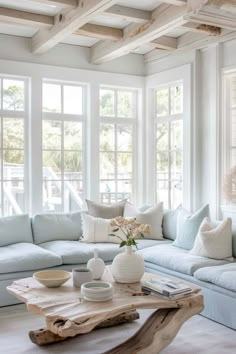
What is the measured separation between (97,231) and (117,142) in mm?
1591

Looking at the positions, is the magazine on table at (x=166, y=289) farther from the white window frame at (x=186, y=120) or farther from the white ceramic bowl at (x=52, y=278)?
the white window frame at (x=186, y=120)

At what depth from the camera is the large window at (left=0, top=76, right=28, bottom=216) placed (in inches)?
207

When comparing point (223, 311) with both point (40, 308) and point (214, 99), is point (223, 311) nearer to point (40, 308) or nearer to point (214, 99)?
point (40, 308)

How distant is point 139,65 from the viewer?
19.8 feet

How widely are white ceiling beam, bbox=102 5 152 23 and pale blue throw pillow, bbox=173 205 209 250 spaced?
2.09 m

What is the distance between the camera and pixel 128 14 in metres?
4.23

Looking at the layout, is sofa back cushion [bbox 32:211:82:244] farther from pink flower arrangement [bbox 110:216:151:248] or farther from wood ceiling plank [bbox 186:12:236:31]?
wood ceiling plank [bbox 186:12:236:31]

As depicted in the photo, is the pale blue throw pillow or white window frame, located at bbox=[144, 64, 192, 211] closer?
the pale blue throw pillow

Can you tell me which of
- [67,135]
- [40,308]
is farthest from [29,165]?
[40,308]

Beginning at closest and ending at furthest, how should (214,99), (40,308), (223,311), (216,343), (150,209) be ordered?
(40,308) → (216,343) → (223,311) → (214,99) → (150,209)

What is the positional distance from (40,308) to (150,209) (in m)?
2.84

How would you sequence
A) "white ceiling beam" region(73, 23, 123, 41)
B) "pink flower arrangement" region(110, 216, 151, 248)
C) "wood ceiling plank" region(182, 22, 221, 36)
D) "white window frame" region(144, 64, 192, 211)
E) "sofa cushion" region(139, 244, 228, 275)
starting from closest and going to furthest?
"pink flower arrangement" region(110, 216, 151, 248)
"sofa cushion" region(139, 244, 228, 275)
"wood ceiling plank" region(182, 22, 221, 36)
"white ceiling beam" region(73, 23, 123, 41)
"white window frame" region(144, 64, 192, 211)

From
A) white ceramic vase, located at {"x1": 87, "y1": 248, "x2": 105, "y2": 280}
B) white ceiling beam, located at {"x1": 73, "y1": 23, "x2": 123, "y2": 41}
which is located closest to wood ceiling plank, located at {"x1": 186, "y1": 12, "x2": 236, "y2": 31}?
white ceiling beam, located at {"x1": 73, "y1": 23, "x2": 123, "y2": 41}

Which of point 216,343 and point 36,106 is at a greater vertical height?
point 36,106
